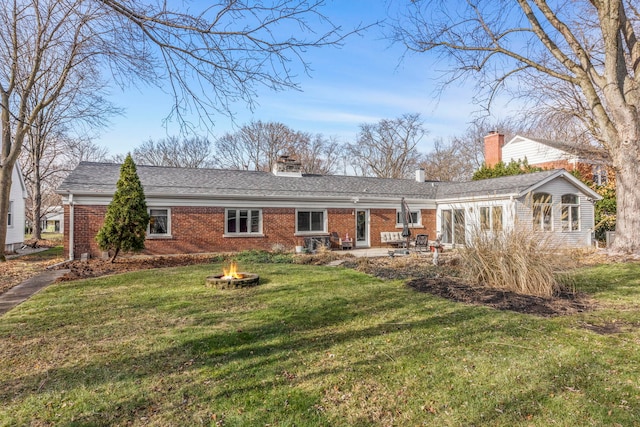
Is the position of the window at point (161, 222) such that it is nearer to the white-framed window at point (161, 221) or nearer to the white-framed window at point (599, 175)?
the white-framed window at point (161, 221)

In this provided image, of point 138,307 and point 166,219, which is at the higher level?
point 166,219

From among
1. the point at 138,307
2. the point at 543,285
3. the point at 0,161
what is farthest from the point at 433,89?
the point at 0,161

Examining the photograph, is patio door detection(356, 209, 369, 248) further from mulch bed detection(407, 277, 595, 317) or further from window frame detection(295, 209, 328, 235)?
mulch bed detection(407, 277, 595, 317)

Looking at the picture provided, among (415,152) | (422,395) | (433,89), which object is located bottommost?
(422,395)

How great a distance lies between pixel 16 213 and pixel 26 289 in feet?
50.5

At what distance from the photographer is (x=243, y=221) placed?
16984 mm

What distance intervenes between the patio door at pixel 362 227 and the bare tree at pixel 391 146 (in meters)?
18.2

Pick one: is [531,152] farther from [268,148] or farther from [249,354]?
[249,354]

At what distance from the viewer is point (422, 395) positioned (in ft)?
10.3

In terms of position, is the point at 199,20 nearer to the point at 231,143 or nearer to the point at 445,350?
the point at 445,350

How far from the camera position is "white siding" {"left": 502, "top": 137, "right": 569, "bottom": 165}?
2559 cm

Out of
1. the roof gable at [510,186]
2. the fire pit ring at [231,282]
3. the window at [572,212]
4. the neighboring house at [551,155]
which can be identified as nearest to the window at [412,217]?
the roof gable at [510,186]

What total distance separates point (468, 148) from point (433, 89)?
2880 centimetres

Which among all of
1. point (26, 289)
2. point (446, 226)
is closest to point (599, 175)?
point (446, 226)
